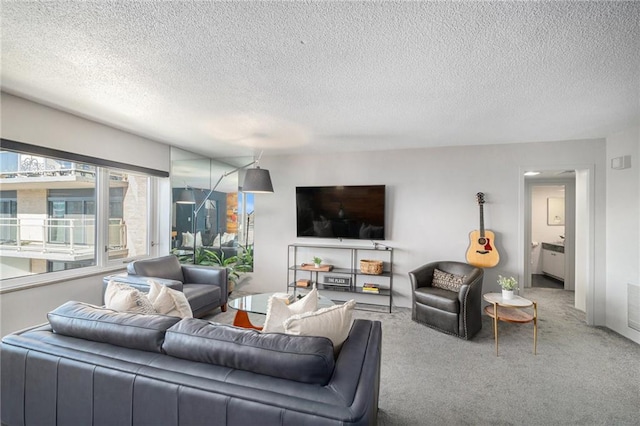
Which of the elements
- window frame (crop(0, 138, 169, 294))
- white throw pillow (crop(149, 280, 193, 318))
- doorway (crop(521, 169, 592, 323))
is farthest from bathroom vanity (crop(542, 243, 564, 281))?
window frame (crop(0, 138, 169, 294))

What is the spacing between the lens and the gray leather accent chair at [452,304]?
3.27m

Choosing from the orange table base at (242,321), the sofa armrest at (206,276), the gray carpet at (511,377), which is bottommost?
the gray carpet at (511,377)

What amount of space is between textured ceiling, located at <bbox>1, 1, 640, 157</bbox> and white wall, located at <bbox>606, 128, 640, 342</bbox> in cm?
33

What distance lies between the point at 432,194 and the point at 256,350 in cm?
381

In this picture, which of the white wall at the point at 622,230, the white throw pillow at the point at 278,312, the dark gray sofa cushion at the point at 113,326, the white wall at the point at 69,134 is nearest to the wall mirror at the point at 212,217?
the white wall at the point at 69,134

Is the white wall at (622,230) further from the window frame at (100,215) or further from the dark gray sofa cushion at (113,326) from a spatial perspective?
the window frame at (100,215)

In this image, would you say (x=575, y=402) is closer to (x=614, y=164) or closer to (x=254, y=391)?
(x=254, y=391)

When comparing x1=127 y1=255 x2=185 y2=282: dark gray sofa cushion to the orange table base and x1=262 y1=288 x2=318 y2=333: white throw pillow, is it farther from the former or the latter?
x1=262 y1=288 x2=318 y2=333: white throw pillow

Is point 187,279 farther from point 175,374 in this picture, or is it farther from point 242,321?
point 175,374

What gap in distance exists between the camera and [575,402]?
2.19m

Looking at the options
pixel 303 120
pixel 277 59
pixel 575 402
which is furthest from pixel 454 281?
pixel 277 59

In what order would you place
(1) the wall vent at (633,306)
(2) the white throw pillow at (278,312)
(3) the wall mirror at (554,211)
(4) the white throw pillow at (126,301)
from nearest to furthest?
(2) the white throw pillow at (278,312)
(4) the white throw pillow at (126,301)
(1) the wall vent at (633,306)
(3) the wall mirror at (554,211)

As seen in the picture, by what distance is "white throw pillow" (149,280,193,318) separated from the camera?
6.86ft

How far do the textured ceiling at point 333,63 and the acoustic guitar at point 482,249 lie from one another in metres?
1.33
